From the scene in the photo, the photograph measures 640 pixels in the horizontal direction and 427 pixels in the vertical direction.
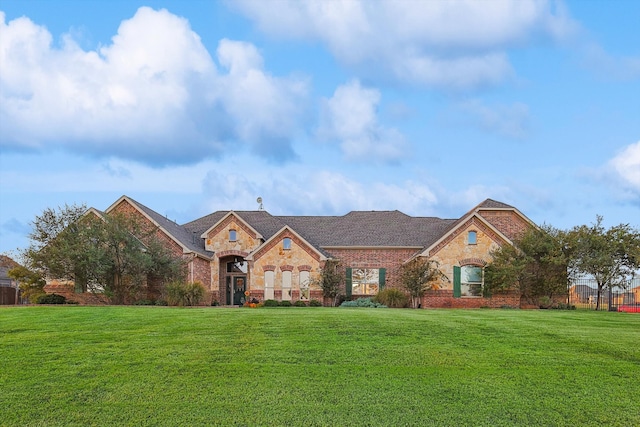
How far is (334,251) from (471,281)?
9.11 meters

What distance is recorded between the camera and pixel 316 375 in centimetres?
1191

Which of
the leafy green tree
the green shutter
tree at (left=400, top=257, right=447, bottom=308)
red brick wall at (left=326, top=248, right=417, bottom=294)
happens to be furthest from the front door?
the green shutter

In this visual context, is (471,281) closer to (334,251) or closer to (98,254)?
(334,251)

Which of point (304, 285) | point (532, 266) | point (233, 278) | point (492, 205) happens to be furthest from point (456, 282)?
point (233, 278)

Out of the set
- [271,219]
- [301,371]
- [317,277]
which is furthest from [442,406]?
[271,219]

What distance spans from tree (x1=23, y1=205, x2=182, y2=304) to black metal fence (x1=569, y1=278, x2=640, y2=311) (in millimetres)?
23952

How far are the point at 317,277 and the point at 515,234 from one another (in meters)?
12.9

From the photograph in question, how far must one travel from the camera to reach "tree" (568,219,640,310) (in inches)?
1356

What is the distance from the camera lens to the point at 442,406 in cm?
1046

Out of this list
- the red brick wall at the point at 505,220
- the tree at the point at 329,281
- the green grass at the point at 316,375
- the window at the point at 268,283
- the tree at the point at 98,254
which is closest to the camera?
the green grass at the point at 316,375

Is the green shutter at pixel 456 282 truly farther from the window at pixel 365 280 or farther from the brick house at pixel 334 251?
the window at pixel 365 280

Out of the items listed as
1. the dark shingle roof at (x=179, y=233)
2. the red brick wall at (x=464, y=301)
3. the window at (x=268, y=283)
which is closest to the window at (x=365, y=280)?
the red brick wall at (x=464, y=301)

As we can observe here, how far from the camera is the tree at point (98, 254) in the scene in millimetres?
33281

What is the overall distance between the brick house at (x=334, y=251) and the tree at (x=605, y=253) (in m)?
3.88
